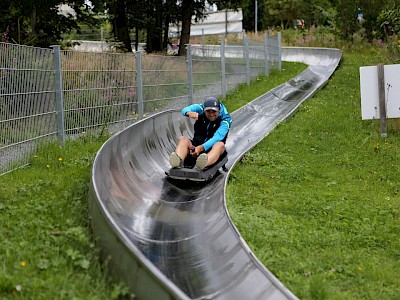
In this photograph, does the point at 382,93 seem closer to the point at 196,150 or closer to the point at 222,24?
the point at 196,150

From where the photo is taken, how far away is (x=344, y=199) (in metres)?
7.13

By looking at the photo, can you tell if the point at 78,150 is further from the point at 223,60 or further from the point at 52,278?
the point at 223,60

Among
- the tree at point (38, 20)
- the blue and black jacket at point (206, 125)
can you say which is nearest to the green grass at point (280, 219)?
the blue and black jacket at point (206, 125)

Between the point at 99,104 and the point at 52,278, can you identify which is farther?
the point at 99,104

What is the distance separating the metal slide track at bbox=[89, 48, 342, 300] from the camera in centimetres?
417

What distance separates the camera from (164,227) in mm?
6090

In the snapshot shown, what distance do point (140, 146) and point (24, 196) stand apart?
9.01 ft

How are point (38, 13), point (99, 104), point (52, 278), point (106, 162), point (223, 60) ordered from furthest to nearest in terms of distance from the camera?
point (223, 60) → point (38, 13) → point (99, 104) → point (106, 162) → point (52, 278)

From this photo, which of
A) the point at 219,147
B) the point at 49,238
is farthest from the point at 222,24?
the point at 49,238

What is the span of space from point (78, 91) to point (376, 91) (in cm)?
558

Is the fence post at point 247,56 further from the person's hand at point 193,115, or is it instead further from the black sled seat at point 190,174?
the black sled seat at point 190,174

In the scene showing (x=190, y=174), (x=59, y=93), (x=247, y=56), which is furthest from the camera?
(x=247, y=56)

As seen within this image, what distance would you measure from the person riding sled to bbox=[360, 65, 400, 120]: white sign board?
10.5 feet

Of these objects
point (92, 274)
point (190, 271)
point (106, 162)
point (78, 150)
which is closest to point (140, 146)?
point (78, 150)
